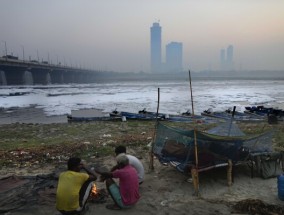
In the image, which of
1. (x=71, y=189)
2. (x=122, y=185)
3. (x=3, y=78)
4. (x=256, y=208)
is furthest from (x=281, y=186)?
(x=3, y=78)

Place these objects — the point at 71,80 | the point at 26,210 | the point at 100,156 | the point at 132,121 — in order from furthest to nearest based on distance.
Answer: the point at 71,80 < the point at 132,121 < the point at 100,156 < the point at 26,210

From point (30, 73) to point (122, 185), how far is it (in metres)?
120

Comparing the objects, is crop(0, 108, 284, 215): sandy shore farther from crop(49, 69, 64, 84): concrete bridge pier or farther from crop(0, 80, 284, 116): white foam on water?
crop(49, 69, 64, 84): concrete bridge pier

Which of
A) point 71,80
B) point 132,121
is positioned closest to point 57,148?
point 132,121

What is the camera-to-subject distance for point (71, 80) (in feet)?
492

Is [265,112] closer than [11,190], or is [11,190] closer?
[11,190]

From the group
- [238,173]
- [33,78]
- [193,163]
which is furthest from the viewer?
[33,78]

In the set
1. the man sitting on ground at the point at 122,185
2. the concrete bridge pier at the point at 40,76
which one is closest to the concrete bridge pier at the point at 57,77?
the concrete bridge pier at the point at 40,76

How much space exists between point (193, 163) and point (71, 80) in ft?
480

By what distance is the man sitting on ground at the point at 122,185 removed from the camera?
6504mm

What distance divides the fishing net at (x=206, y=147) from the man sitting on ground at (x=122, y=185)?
5.86 feet

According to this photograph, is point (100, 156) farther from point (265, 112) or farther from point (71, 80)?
point (71, 80)

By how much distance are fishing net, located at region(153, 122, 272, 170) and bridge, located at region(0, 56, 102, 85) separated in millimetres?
73001

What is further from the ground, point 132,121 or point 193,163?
point 193,163
